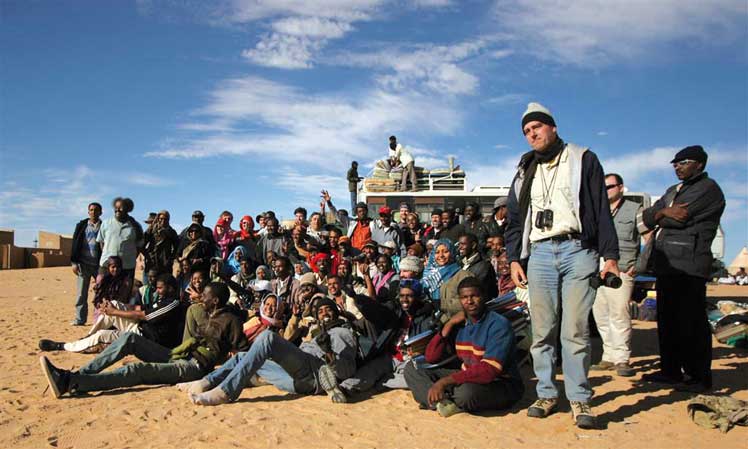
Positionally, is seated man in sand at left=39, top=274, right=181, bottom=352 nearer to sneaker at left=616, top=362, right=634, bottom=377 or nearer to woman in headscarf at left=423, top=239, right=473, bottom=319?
woman in headscarf at left=423, top=239, right=473, bottom=319

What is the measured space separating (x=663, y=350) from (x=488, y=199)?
25.1ft

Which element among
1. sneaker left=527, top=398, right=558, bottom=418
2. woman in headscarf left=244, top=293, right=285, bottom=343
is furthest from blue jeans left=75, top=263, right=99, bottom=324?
sneaker left=527, top=398, right=558, bottom=418

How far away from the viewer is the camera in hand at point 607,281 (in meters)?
3.85

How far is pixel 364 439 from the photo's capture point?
404 centimetres

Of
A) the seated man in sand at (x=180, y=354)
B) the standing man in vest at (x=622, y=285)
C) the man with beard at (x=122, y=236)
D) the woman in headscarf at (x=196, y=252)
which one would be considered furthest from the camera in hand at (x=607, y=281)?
the man with beard at (x=122, y=236)

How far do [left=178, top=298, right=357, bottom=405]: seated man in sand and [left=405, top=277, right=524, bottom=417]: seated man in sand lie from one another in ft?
2.18

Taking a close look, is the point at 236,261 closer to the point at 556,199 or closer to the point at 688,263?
the point at 556,199

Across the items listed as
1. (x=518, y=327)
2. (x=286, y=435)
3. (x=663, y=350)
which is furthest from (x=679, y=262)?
(x=286, y=435)

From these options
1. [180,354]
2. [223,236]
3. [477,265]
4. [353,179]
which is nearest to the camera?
[180,354]

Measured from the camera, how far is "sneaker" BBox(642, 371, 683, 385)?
5336 mm

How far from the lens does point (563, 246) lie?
408 centimetres

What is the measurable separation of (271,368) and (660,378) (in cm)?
365

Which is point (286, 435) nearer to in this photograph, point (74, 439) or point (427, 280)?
point (74, 439)

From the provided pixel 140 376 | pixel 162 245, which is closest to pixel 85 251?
pixel 162 245
